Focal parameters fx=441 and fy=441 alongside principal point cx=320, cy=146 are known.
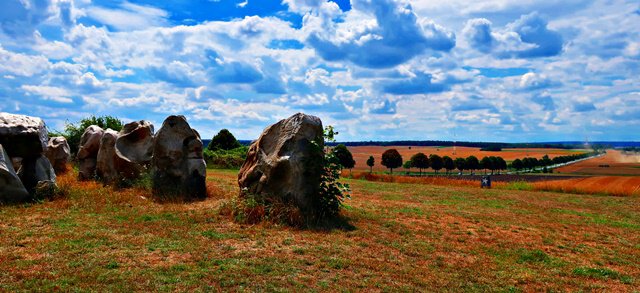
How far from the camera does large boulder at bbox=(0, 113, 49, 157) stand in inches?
543

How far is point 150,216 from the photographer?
41.1 ft

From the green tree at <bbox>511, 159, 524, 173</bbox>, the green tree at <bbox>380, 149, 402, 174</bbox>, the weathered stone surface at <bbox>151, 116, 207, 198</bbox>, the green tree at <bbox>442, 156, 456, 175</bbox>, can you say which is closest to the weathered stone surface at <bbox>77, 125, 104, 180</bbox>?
the weathered stone surface at <bbox>151, 116, 207, 198</bbox>

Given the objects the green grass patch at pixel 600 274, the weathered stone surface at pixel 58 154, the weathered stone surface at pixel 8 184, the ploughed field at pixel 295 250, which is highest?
the weathered stone surface at pixel 58 154

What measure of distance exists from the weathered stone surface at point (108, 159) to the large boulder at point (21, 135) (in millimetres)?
3674

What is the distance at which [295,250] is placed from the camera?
9.49m

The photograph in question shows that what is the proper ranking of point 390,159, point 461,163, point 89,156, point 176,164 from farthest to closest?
point 461,163, point 390,159, point 89,156, point 176,164

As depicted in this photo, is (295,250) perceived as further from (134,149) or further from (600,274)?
(134,149)

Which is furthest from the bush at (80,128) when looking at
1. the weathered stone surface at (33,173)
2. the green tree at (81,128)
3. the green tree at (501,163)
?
the green tree at (501,163)

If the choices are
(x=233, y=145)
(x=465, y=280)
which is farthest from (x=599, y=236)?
(x=233, y=145)

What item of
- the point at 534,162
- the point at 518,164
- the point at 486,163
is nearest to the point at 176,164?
the point at 486,163

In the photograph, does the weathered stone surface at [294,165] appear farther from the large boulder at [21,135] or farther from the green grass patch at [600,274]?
the large boulder at [21,135]

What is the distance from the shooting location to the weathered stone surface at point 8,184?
1302 centimetres

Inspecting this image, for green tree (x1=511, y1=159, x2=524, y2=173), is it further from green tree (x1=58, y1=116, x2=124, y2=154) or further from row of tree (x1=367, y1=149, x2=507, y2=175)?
green tree (x1=58, y1=116, x2=124, y2=154)

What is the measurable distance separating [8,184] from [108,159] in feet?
17.6
